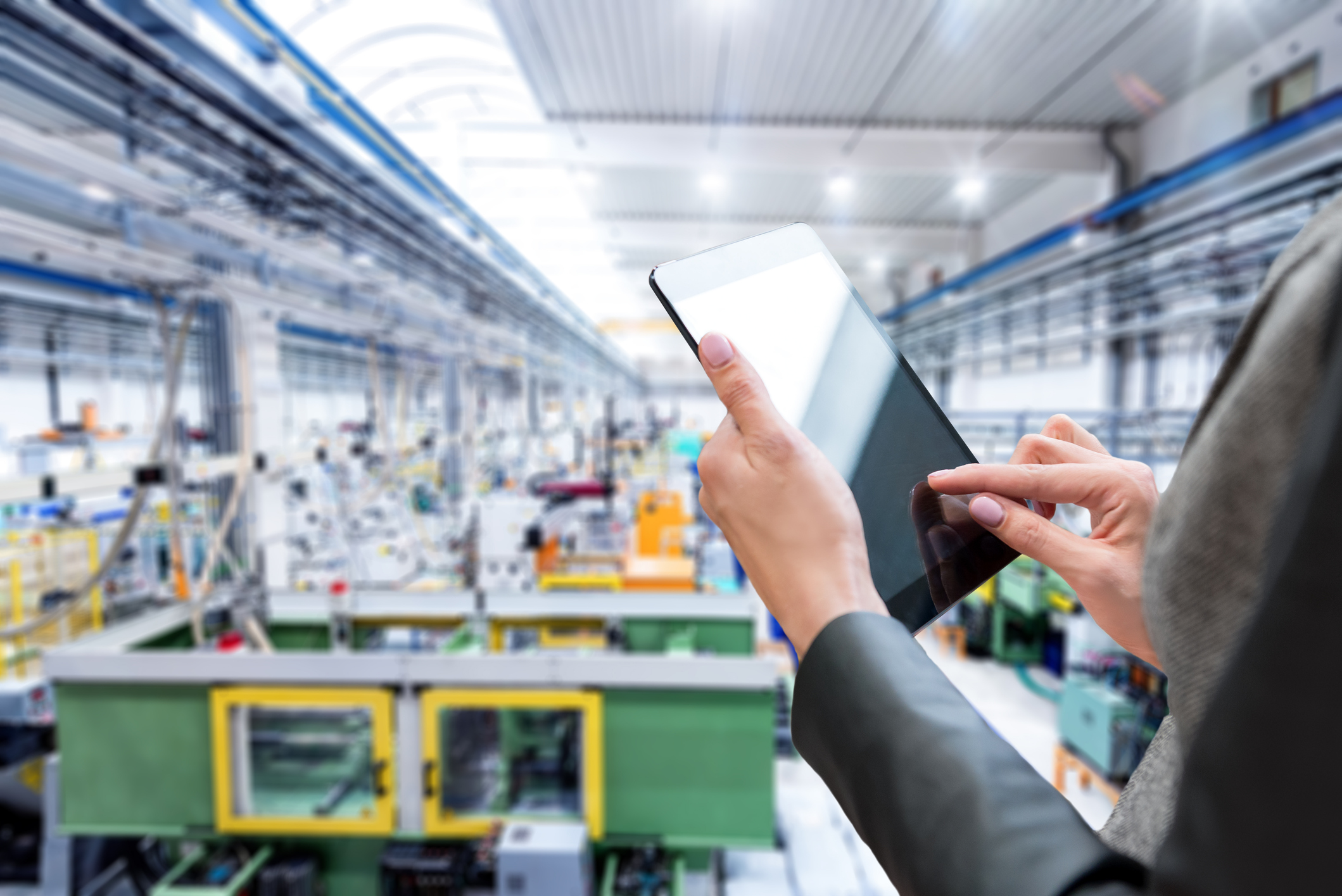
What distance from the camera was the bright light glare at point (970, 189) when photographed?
5980mm

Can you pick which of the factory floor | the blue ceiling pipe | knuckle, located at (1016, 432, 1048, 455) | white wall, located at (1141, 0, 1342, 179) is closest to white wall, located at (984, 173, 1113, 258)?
white wall, located at (1141, 0, 1342, 179)

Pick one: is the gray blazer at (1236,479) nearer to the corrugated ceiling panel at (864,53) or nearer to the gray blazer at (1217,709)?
the gray blazer at (1217,709)

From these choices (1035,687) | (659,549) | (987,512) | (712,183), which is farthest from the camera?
(659,549)

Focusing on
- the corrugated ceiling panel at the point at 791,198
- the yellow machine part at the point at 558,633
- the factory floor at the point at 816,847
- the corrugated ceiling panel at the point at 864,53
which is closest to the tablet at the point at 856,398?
the factory floor at the point at 816,847

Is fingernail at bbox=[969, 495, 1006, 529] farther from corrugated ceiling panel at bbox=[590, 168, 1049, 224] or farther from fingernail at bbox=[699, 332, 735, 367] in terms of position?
corrugated ceiling panel at bbox=[590, 168, 1049, 224]

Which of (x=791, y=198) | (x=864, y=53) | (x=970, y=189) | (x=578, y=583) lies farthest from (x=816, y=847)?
(x=791, y=198)

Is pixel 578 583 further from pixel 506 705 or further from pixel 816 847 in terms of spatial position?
pixel 816 847

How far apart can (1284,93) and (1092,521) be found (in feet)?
19.8

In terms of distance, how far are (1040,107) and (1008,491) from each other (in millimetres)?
6026

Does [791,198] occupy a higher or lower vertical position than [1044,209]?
higher

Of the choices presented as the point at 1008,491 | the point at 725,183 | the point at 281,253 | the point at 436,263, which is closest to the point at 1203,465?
the point at 1008,491

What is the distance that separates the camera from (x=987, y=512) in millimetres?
594

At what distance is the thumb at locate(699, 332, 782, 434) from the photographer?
0.52 m

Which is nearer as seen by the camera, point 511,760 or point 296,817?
point 296,817
